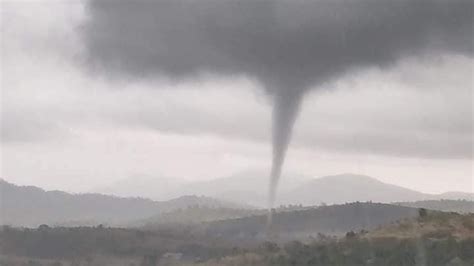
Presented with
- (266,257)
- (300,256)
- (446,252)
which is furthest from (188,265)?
(446,252)

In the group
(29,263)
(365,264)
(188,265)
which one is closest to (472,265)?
(365,264)

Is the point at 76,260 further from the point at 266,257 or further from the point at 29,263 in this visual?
the point at 266,257

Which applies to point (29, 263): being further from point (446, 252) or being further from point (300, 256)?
point (446, 252)

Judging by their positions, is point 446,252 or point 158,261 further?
point 158,261

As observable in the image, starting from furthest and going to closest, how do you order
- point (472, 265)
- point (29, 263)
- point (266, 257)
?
1. point (29, 263)
2. point (266, 257)
3. point (472, 265)

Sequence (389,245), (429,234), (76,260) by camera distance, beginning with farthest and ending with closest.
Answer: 1. (76,260)
2. (429,234)
3. (389,245)

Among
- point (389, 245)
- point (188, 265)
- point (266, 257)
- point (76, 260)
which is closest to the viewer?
point (389, 245)

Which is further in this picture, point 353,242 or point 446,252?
point 353,242

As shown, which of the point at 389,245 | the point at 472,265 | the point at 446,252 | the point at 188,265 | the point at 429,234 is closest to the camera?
the point at 472,265
